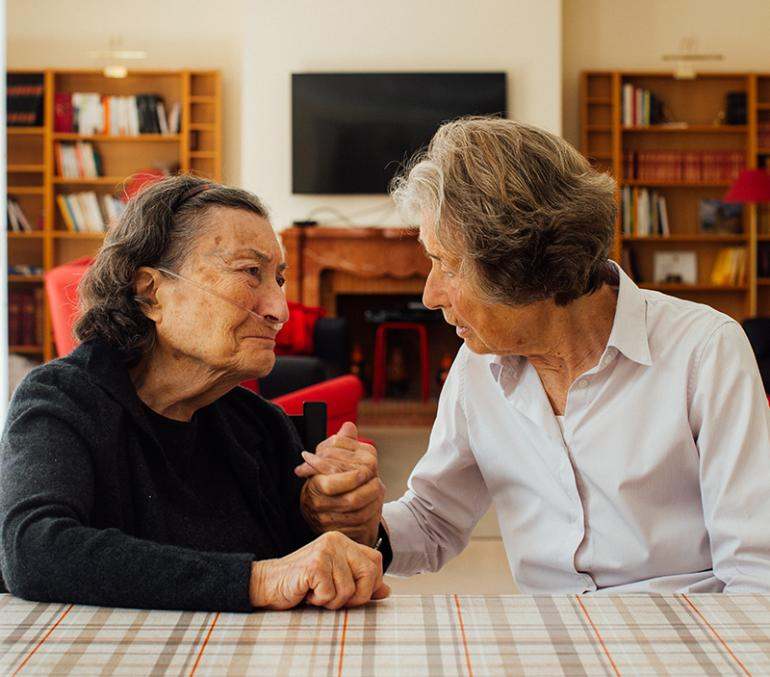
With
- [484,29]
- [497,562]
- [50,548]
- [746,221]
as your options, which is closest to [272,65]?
[484,29]

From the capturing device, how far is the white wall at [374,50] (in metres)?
7.06

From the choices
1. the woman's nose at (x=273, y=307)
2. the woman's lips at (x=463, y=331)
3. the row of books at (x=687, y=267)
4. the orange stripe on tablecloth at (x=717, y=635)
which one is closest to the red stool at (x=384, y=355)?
the row of books at (x=687, y=267)

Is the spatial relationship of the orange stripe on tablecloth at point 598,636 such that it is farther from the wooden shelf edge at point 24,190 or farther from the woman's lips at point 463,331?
the wooden shelf edge at point 24,190

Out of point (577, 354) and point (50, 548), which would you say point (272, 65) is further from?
point (50, 548)

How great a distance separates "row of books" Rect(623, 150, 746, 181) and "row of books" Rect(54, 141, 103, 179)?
3.94 metres

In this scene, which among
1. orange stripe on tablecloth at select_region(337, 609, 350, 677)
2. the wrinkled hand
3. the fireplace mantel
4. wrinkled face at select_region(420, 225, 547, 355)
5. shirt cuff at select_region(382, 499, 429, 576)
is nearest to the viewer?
orange stripe on tablecloth at select_region(337, 609, 350, 677)

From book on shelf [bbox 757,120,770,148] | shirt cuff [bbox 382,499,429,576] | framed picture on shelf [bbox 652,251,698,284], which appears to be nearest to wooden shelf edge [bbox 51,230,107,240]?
framed picture on shelf [bbox 652,251,698,284]

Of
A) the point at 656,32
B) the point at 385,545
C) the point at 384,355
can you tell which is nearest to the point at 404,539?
the point at 385,545

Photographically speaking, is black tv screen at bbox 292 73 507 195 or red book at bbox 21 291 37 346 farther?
red book at bbox 21 291 37 346

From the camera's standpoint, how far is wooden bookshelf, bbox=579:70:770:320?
7383 millimetres

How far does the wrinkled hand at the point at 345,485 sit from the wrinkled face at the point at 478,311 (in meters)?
0.24

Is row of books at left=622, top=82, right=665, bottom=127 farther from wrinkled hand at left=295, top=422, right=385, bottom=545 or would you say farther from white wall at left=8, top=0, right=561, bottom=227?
wrinkled hand at left=295, top=422, right=385, bottom=545

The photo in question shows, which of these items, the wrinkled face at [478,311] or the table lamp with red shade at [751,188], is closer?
the wrinkled face at [478,311]

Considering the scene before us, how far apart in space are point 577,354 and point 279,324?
0.44 m
